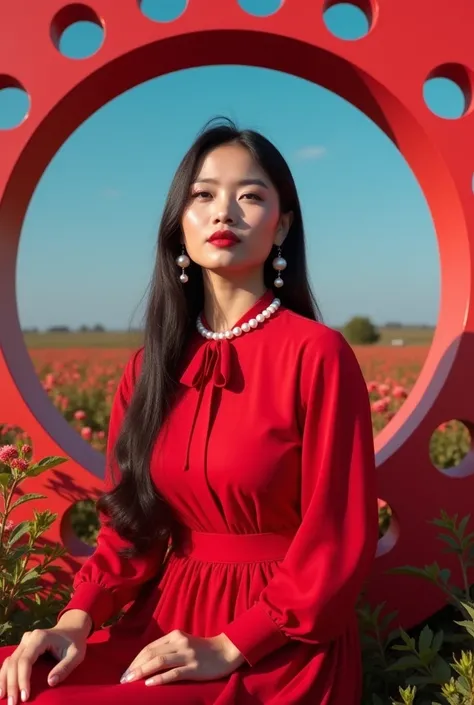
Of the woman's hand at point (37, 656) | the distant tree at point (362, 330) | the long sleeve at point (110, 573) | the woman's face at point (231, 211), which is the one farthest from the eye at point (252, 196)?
the distant tree at point (362, 330)

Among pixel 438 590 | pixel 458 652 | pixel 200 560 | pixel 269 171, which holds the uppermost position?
pixel 269 171

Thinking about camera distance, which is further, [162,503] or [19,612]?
[19,612]

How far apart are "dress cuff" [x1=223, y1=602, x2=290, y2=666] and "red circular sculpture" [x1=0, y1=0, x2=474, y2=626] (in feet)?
2.71

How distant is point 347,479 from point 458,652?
35.5 inches

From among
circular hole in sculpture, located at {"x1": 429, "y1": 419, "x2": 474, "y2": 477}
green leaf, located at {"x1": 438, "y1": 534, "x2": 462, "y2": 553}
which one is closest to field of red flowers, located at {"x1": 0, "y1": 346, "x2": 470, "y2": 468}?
circular hole in sculpture, located at {"x1": 429, "y1": 419, "x2": 474, "y2": 477}

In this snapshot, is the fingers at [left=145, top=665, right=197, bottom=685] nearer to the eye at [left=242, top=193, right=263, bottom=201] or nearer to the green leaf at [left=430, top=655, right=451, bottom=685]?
the green leaf at [left=430, top=655, right=451, bottom=685]

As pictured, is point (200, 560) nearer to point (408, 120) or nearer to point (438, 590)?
point (438, 590)

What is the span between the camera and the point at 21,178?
6.91 ft

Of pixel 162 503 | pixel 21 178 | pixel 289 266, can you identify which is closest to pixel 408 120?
pixel 289 266

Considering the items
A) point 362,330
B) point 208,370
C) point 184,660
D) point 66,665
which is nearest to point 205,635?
point 184,660

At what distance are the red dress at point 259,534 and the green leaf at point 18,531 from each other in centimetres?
38

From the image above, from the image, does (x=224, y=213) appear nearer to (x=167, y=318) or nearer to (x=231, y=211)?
(x=231, y=211)

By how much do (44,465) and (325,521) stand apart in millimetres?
841

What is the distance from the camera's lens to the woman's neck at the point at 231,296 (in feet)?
4.98
